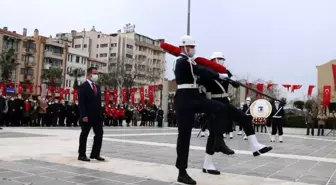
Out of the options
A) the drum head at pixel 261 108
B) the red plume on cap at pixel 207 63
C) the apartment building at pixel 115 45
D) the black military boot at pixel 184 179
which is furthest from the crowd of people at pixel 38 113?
the apartment building at pixel 115 45

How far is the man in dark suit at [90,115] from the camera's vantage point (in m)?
7.37

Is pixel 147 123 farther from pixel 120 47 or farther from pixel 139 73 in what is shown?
pixel 120 47

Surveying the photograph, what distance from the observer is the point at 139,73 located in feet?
253

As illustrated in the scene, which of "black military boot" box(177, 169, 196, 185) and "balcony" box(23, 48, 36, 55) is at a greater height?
"balcony" box(23, 48, 36, 55)

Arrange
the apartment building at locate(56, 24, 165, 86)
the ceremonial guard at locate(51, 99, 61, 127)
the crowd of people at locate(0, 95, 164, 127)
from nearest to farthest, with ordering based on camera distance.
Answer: the crowd of people at locate(0, 95, 164, 127) → the ceremonial guard at locate(51, 99, 61, 127) → the apartment building at locate(56, 24, 165, 86)

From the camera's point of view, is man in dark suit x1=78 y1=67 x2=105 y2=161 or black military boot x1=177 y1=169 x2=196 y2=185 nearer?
black military boot x1=177 y1=169 x2=196 y2=185

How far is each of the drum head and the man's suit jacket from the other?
10.6 metres

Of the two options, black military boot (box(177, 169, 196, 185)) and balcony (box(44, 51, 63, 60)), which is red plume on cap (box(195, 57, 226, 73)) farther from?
balcony (box(44, 51, 63, 60))

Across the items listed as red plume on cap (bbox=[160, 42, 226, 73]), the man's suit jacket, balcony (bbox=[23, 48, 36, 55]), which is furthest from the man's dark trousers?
balcony (bbox=[23, 48, 36, 55])

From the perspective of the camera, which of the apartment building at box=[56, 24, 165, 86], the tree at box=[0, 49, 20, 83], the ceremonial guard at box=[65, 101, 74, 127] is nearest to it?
the ceremonial guard at box=[65, 101, 74, 127]

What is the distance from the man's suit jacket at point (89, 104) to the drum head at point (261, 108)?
10.6m

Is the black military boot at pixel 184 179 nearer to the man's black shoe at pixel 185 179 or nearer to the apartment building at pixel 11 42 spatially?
the man's black shoe at pixel 185 179

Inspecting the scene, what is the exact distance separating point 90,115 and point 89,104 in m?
0.22

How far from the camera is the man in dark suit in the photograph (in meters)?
7.37
